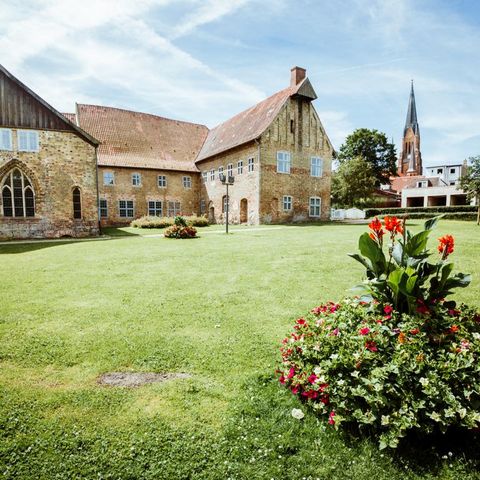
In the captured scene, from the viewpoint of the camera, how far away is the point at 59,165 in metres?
19.0

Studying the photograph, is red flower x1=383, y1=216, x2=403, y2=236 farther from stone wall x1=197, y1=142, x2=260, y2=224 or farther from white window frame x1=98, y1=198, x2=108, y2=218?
white window frame x1=98, y1=198, x2=108, y2=218

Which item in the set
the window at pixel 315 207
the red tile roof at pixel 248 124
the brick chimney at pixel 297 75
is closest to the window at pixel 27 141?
the red tile roof at pixel 248 124

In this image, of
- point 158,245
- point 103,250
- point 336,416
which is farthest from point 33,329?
point 158,245

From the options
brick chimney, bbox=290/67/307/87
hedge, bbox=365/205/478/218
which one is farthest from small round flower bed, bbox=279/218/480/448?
hedge, bbox=365/205/478/218

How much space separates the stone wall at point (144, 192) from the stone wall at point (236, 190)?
1485 millimetres

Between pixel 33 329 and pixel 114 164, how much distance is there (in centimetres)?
2646

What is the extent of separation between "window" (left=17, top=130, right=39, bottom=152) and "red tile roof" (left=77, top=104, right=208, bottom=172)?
31.6 feet

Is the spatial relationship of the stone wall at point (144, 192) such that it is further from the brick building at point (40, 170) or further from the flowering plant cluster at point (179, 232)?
the flowering plant cluster at point (179, 232)

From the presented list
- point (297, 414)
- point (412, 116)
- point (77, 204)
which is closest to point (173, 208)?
point (77, 204)

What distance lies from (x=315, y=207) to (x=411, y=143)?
60910 millimetres

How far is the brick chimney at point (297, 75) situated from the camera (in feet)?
88.2

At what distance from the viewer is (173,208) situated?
3219 centimetres

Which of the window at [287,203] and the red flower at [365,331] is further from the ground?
the window at [287,203]

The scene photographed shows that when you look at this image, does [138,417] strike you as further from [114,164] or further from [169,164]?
[169,164]
